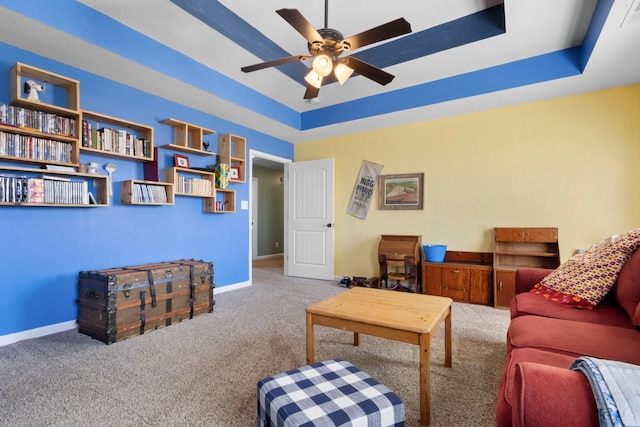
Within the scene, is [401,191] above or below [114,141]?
below

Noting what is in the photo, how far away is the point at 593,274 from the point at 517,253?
1856 millimetres

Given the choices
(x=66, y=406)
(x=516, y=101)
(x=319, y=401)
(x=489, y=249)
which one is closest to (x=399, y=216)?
(x=489, y=249)

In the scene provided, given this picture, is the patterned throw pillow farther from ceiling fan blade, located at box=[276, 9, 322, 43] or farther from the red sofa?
ceiling fan blade, located at box=[276, 9, 322, 43]

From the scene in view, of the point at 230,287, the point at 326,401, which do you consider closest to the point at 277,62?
the point at 326,401

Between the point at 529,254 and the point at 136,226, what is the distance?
4397 millimetres

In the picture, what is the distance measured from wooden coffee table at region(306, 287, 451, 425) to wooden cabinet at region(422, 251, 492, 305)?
183 cm

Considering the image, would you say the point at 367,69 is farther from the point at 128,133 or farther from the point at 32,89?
the point at 32,89

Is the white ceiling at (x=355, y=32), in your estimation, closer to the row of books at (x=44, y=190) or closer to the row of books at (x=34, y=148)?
the row of books at (x=34, y=148)

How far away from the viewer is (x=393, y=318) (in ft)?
A: 5.70

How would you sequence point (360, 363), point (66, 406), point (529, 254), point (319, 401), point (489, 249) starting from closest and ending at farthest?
point (319, 401) < point (66, 406) < point (360, 363) < point (529, 254) < point (489, 249)

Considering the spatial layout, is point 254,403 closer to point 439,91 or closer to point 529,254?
point 529,254

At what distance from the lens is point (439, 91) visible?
371cm

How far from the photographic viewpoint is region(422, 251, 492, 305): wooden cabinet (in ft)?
12.0

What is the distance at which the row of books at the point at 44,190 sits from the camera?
2.40 m
